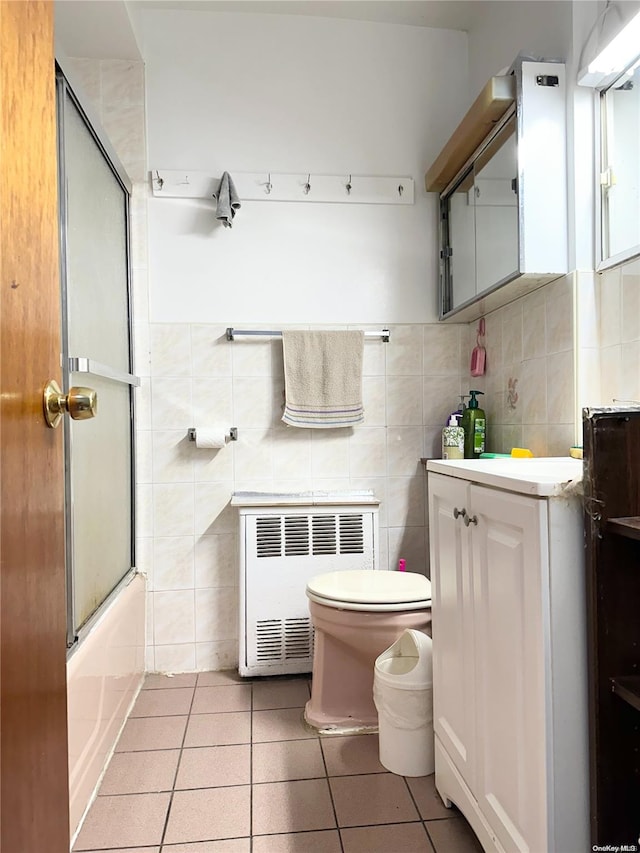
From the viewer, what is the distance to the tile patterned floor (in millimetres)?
1312

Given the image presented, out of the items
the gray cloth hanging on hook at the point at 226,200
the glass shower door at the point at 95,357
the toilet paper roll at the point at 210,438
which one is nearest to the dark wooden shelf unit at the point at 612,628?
the glass shower door at the point at 95,357

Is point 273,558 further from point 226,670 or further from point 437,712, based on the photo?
point 437,712

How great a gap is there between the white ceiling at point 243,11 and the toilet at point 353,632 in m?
2.09

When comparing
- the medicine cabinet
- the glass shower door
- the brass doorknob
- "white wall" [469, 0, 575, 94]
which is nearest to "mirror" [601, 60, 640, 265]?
the medicine cabinet

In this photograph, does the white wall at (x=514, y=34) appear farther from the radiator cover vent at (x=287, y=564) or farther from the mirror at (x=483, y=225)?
the radiator cover vent at (x=287, y=564)

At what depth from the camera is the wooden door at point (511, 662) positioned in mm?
926

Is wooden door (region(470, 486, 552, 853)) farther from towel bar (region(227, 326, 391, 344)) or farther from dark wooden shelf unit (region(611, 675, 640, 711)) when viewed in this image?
towel bar (region(227, 326, 391, 344))

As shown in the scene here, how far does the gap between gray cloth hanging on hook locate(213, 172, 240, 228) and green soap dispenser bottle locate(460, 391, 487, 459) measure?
119 centimetres

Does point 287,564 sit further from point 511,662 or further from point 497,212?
point 497,212

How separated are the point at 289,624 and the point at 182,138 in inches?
76.7

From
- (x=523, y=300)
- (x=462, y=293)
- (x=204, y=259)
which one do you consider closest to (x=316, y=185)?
(x=204, y=259)

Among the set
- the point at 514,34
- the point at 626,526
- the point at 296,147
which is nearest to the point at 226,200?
the point at 296,147

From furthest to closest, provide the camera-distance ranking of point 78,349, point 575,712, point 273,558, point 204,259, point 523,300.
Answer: point 204,259
point 273,558
point 523,300
point 78,349
point 575,712

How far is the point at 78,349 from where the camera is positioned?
163 centimetres
